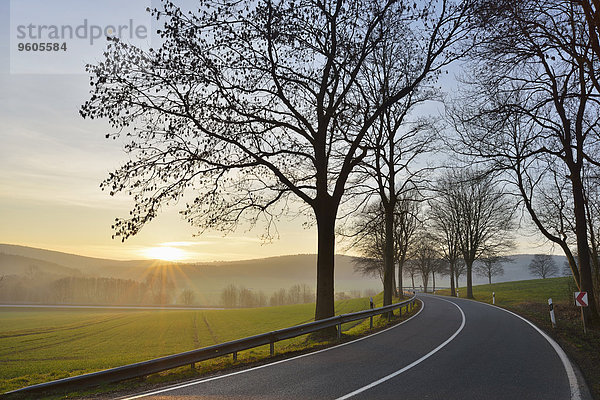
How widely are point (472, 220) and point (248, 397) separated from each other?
1573 inches

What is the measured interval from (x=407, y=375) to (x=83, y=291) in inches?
6695

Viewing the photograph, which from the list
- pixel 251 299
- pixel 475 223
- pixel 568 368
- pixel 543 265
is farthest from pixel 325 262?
pixel 251 299

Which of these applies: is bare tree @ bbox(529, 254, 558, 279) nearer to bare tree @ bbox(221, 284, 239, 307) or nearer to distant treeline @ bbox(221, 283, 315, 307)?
distant treeline @ bbox(221, 283, 315, 307)

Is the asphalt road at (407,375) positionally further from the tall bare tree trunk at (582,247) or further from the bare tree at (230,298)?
the bare tree at (230,298)

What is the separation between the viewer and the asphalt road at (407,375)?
6758 mm

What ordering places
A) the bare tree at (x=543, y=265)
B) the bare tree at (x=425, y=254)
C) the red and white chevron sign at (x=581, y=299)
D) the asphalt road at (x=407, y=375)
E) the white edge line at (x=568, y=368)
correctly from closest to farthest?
the asphalt road at (x=407, y=375) < the white edge line at (x=568, y=368) < the red and white chevron sign at (x=581, y=299) < the bare tree at (x=425, y=254) < the bare tree at (x=543, y=265)

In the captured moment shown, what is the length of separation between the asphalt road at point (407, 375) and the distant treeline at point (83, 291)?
474ft

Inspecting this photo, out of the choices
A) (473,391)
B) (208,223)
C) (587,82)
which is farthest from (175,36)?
(587,82)

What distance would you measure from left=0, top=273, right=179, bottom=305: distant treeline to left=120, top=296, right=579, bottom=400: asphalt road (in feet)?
474

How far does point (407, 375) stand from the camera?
794 cm

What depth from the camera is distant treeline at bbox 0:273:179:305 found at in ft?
445

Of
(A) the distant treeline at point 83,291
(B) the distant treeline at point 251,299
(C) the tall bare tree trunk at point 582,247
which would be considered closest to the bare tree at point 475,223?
(C) the tall bare tree trunk at point 582,247

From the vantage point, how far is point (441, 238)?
45438mm

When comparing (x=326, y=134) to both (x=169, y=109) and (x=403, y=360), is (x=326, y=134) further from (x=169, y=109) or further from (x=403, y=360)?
(x=403, y=360)
